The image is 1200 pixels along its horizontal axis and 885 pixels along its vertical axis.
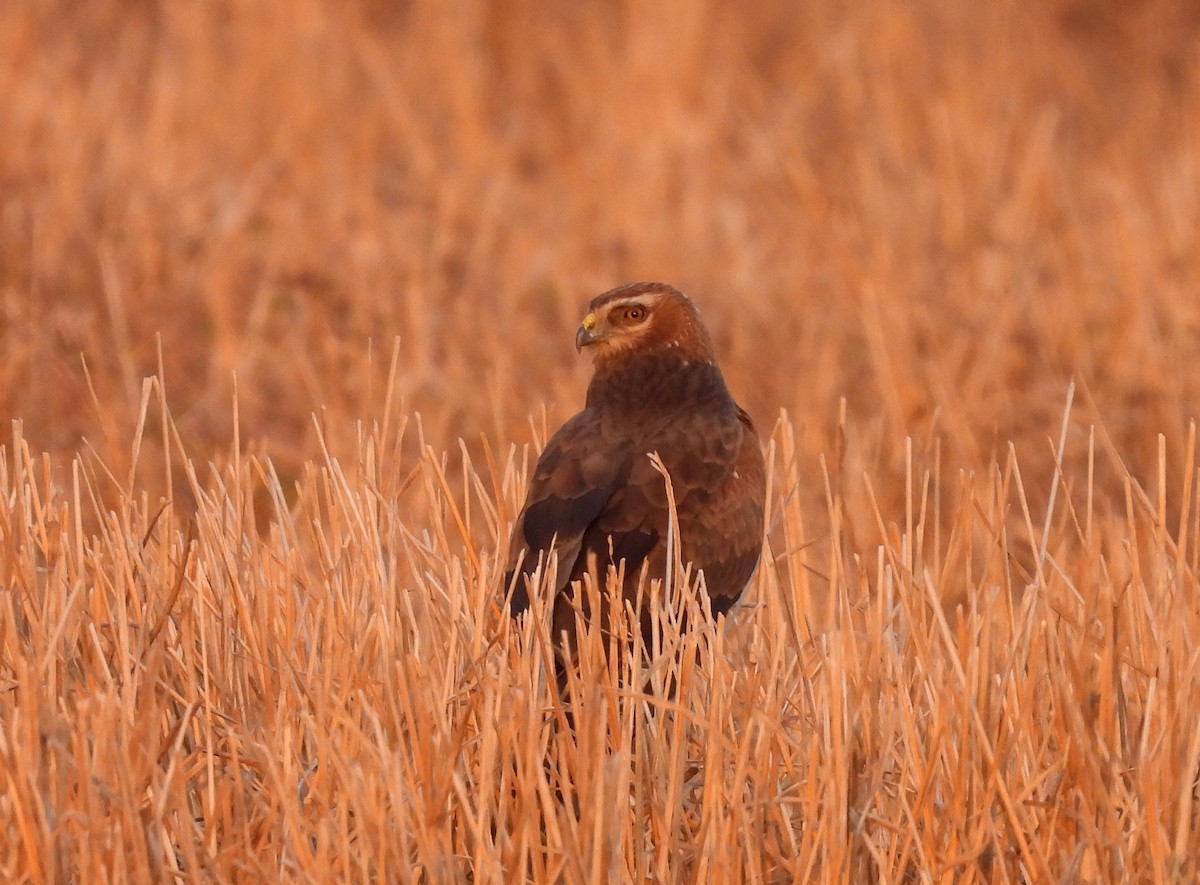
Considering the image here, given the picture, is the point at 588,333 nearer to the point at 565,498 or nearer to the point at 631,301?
the point at 631,301

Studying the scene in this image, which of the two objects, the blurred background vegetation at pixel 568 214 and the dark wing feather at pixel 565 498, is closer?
the dark wing feather at pixel 565 498

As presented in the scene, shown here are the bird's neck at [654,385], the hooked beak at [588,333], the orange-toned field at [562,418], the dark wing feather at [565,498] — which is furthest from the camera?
the hooked beak at [588,333]

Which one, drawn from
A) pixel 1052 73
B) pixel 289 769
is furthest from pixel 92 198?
pixel 1052 73

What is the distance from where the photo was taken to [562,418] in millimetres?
8703

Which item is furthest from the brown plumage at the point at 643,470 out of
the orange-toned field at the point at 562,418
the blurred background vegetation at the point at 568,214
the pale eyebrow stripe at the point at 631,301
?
the blurred background vegetation at the point at 568,214

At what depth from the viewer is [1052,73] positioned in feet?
48.0

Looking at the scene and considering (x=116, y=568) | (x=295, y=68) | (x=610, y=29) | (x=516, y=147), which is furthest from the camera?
(x=610, y=29)

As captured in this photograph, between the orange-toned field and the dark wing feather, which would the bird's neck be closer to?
the dark wing feather

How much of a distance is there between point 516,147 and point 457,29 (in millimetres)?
1169

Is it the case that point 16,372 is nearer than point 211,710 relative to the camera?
No

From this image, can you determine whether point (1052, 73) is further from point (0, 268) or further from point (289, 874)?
point (289, 874)

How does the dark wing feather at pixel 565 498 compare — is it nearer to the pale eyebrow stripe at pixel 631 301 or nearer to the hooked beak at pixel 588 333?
the hooked beak at pixel 588 333

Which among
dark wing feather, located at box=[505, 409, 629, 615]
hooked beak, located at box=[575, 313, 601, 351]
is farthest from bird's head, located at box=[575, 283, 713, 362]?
dark wing feather, located at box=[505, 409, 629, 615]

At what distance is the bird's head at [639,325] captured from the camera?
16.5 ft
